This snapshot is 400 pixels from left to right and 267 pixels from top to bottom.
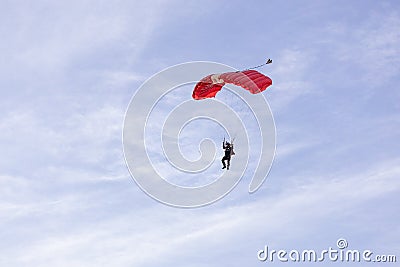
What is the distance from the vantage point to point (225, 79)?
235 ft

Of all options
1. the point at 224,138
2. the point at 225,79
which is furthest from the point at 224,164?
the point at 225,79

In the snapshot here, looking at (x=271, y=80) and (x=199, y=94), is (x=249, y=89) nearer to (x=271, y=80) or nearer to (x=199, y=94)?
(x=271, y=80)

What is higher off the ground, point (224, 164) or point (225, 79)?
point (225, 79)

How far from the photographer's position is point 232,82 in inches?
2793

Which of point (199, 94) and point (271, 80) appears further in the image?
point (199, 94)

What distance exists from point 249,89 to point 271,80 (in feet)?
8.58

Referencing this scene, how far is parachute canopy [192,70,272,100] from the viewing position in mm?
69438

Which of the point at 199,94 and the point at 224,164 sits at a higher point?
the point at 199,94

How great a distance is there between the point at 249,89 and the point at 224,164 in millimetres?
8588

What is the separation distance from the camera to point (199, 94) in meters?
75.1

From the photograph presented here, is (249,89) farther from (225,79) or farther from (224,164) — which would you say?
(224,164)

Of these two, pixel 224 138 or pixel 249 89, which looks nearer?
→ pixel 249 89

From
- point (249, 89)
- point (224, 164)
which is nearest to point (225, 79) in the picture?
point (249, 89)

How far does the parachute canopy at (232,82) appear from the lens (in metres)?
69.4
